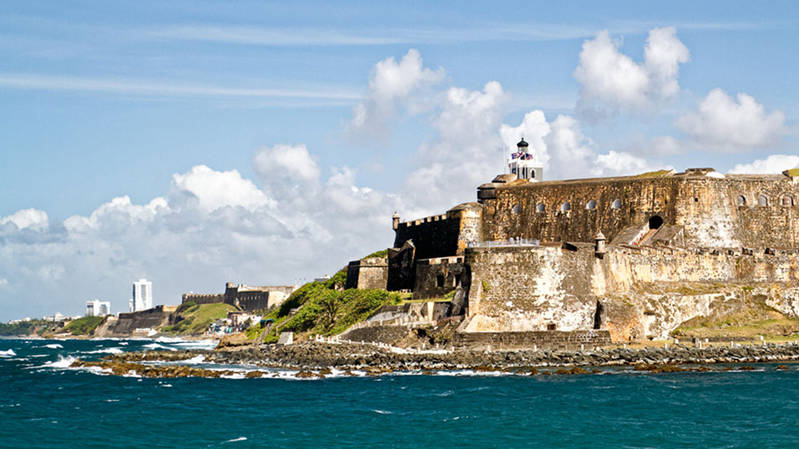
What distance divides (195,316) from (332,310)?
99.5m

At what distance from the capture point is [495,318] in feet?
184

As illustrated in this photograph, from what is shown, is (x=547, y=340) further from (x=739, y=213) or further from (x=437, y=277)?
(x=739, y=213)

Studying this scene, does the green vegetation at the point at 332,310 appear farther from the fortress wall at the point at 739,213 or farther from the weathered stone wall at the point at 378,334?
the fortress wall at the point at 739,213

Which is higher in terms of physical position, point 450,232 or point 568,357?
point 450,232

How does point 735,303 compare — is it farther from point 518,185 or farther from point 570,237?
point 518,185

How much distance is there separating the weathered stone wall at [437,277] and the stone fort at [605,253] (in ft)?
0.28

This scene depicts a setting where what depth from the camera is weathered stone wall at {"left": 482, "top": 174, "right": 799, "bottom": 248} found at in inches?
2645

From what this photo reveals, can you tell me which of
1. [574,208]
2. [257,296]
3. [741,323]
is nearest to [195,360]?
[574,208]

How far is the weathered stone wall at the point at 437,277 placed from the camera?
62344mm

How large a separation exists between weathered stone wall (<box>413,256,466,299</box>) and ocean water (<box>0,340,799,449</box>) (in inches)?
544

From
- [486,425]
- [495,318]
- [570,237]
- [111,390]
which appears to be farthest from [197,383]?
[570,237]

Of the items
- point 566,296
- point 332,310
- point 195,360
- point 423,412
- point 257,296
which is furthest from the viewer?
point 257,296

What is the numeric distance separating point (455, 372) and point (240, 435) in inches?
674

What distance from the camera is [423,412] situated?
38.5 meters
